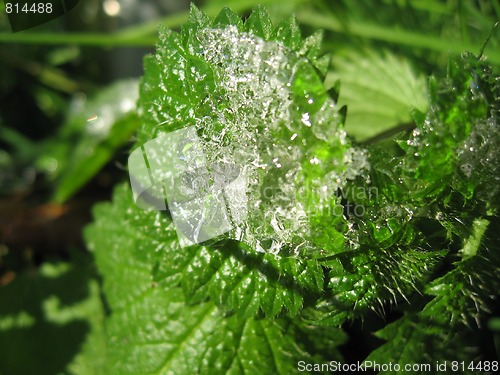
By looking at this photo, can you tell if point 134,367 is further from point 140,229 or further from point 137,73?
point 137,73

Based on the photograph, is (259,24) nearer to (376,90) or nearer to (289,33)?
(289,33)

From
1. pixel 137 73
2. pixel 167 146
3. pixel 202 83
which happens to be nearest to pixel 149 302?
pixel 167 146

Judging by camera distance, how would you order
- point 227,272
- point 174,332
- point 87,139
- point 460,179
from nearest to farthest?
point 460,179 < point 227,272 < point 174,332 < point 87,139

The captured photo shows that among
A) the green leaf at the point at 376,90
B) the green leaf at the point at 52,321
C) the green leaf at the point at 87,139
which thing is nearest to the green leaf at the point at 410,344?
the green leaf at the point at 376,90

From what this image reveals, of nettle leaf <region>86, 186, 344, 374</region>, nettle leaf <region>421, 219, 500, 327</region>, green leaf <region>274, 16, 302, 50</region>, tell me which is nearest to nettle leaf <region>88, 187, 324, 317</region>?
nettle leaf <region>86, 186, 344, 374</region>

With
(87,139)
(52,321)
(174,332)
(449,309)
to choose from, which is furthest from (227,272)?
(87,139)

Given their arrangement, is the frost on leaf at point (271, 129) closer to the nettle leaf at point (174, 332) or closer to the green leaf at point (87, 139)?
the nettle leaf at point (174, 332)
